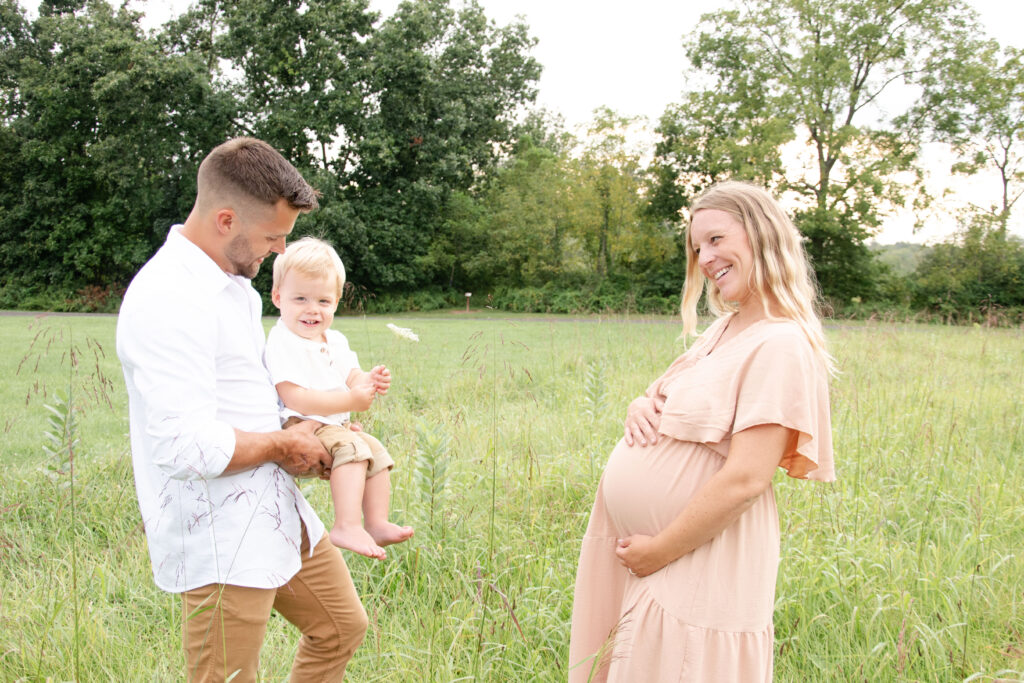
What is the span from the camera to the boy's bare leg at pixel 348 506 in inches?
83.7

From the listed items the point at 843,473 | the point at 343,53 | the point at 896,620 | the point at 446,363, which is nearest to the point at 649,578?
the point at 896,620

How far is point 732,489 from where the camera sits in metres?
1.75

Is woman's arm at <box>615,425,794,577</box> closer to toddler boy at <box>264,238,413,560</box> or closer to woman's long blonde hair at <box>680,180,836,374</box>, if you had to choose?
woman's long blonde hair at <box>680,180,836,374</box>

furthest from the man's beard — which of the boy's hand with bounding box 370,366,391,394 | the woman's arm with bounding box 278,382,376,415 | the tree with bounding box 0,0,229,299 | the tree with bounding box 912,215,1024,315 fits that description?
the tree with bounding box 0,0,229,299

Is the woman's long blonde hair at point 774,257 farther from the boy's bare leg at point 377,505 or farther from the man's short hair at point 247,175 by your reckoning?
the boy's bare leg at point 377,505

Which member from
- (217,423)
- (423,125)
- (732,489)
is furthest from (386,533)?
(423,125)

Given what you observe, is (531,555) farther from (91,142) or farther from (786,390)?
(91,142)

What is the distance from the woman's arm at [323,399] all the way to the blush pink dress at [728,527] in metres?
0.82

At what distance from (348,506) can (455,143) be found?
27.0 metres

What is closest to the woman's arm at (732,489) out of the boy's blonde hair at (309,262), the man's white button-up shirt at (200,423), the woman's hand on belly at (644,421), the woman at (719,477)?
the woman at (719,477)

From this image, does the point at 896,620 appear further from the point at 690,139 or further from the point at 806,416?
the point at 690,139

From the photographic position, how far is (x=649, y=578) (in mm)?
1914

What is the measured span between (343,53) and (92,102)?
10111 millimetres

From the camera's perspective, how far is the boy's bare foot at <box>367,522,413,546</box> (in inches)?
87.4
